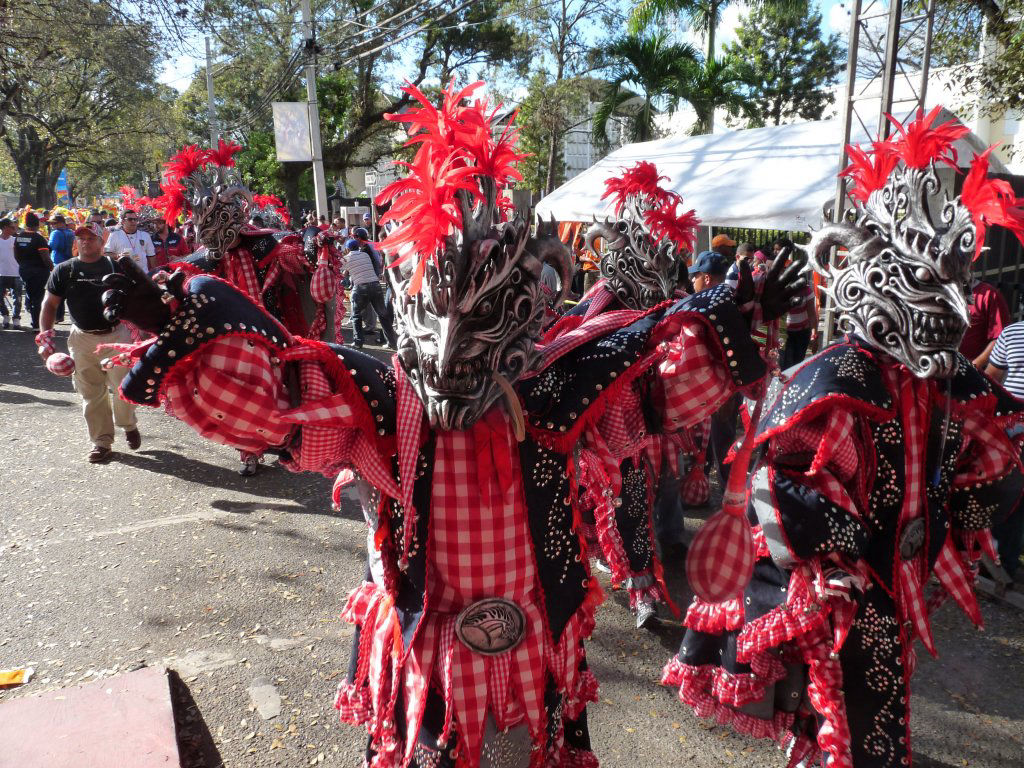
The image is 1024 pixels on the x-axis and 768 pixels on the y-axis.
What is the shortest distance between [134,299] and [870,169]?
213 centimetres

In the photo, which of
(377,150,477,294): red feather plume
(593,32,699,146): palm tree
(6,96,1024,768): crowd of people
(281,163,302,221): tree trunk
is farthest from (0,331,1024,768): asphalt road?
(281,163,302,221): tree trunk

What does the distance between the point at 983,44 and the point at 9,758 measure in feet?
34.5


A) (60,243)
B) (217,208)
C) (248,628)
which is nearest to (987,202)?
(248,628)

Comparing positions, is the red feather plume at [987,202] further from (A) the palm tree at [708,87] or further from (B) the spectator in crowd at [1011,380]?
(A) the palm tree at [708,87]

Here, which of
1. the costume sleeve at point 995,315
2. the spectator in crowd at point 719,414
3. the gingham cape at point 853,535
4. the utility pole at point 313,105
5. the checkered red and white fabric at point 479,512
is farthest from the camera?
the utility pole at point 313,105

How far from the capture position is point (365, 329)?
37.6 feet

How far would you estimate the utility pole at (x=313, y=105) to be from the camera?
12039 millimetres

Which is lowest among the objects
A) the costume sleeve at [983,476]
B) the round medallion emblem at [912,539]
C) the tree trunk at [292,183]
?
the round medallion emblem at [912,539]

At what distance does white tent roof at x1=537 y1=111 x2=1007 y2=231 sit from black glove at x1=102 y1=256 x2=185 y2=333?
5831mm

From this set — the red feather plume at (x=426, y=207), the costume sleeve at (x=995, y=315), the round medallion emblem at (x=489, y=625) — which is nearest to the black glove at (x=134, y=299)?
the red feather plume at (x=426, y=207)

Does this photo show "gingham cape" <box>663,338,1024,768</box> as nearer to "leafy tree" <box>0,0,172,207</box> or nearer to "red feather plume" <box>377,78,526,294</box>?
"red feather plume" <box>377,78,526,294</box>

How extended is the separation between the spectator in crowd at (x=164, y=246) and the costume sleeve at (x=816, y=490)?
9.94 m

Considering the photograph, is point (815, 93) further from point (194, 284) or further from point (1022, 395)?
point (194, 284)

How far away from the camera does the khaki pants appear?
5.69 m
